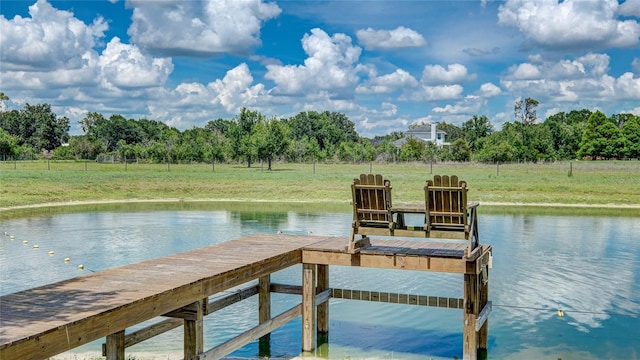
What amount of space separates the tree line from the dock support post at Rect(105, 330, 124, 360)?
65.9 metres

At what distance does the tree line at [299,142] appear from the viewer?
280 feet

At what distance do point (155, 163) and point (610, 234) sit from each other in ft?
218

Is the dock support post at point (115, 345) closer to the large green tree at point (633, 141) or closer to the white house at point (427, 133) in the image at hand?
the large green tree at point (633, 141)

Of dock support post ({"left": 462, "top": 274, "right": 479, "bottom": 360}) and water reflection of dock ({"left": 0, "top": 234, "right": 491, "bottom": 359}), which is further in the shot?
dock support post ({"left": 462, "top": 274, "right": 479, "bottom": 360})

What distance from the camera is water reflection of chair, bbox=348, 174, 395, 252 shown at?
11.0 meters

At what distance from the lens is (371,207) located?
11.2m

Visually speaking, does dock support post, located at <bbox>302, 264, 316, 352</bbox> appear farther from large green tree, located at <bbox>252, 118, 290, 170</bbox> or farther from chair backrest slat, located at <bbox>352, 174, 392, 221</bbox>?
large green tree, located at <bbox>252, 118, 290, 170</bbox>

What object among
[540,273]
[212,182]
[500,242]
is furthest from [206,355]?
[212,182]

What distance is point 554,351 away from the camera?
11602 millimetres

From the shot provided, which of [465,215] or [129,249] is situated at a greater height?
[465,215]

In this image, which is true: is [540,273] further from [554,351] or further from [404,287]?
[554,351]

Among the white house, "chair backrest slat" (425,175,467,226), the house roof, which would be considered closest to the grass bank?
"chair backrest slat" (425,175,467,226)

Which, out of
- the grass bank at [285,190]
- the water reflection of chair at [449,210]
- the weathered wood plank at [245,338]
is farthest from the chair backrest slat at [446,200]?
the grass bank at [285,190]

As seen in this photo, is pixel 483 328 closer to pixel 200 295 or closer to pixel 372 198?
pixel 372 198
